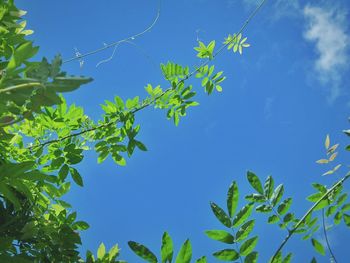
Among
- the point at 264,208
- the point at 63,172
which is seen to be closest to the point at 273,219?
the point at 264,208

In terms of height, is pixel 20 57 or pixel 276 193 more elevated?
pixel 20 57

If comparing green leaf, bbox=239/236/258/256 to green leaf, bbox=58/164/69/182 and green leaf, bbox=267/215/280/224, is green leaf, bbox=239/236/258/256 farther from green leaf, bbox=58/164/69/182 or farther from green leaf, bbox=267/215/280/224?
green leaf, bbox=58/164/69/182

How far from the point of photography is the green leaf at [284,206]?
130 centimetres

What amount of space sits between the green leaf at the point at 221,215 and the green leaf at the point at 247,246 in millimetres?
71

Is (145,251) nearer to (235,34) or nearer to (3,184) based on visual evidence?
(3,184)

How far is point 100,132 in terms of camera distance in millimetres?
2596

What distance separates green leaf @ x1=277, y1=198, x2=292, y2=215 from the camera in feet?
4.28

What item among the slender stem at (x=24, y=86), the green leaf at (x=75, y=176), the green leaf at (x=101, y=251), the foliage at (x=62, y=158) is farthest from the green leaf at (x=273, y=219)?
the green leaf at (x=75, y=176)

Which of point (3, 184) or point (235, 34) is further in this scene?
point (235, 34)

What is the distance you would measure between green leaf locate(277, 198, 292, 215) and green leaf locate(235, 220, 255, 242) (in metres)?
0.18

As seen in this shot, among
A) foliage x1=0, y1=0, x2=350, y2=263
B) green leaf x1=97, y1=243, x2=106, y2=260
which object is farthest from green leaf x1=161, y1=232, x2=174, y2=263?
green leaf x1=97, y1=243, x2=106, y2=260

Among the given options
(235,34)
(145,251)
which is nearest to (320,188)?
(145,251)

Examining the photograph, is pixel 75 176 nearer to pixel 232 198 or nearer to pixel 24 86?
pixel 232 198

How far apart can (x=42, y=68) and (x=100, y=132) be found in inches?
74.1
